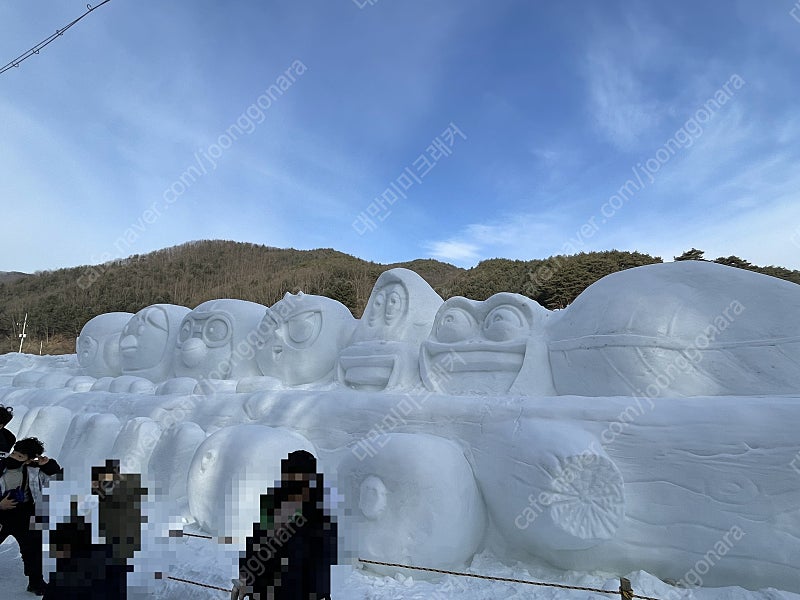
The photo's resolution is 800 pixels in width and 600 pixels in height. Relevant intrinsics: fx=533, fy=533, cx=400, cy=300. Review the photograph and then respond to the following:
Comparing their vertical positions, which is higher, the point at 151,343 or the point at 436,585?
the point at 151,343

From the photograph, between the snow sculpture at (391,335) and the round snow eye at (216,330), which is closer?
the snow sculpture at (391,335)

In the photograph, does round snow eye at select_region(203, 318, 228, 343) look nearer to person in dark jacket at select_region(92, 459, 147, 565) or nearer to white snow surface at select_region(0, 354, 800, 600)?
white snow surface at select_region(0, 354, 800, 600)

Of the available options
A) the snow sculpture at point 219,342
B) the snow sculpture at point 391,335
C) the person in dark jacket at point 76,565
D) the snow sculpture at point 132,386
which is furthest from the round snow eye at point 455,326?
the snow sculpture at point 132,386

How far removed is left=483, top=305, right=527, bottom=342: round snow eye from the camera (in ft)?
13.2

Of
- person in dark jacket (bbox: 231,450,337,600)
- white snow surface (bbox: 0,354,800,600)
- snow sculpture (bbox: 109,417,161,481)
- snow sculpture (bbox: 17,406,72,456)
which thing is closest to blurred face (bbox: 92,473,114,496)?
white snow surface (bbox: 0,354,800,600)

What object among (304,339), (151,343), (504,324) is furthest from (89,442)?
(504,324)

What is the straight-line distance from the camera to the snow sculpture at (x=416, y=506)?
278 cm

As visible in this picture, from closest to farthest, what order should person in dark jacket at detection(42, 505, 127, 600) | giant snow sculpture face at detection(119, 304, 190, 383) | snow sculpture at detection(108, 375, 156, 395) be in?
person in dark jacket at detection(42, 505, 127, 600), snow sculpture at detection(108, 375, 156, 395), giant snow sculpture face at detection(119, 304, 190, 383)

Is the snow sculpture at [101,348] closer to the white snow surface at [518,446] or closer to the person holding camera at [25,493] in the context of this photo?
the white snow surface at [518,446]

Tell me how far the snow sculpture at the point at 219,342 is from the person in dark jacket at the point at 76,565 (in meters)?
3.59

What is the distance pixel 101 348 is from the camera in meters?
6.62

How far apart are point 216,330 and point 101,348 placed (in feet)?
6.74

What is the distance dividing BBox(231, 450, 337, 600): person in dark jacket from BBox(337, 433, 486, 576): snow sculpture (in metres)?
1.11

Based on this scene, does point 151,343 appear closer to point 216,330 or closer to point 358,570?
point 216,330
